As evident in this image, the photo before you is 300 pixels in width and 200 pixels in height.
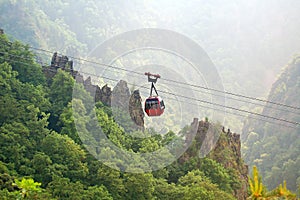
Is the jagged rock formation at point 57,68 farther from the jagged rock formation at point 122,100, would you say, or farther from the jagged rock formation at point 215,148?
the jagged rock formation at point 215,148

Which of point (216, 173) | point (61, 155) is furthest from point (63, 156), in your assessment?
point (216, 173)

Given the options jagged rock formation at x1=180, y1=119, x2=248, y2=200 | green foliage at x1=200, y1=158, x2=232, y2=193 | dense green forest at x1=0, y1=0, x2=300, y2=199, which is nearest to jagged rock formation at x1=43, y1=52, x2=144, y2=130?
dense green forest at x1=0, y1=0, x2=300, y2=199

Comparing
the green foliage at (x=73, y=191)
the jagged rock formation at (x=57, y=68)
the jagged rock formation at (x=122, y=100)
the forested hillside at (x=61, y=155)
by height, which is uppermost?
the jagged rock formation at (x=57, y=68)

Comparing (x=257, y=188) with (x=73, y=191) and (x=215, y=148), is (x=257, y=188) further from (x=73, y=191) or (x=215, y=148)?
(x=215, y=148)

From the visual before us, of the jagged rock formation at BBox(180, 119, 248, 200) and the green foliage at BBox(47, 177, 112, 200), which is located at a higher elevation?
the jagged rock formation at BBox(180, 119, 248, 200)

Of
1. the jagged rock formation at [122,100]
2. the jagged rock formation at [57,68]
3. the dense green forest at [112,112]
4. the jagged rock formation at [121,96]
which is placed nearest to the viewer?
the dense green forest at [112,112]

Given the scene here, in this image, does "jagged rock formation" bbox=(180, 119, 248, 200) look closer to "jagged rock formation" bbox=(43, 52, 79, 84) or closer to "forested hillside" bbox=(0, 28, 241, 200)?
"forested hillside" bbox=(0, 28, 241, 200)

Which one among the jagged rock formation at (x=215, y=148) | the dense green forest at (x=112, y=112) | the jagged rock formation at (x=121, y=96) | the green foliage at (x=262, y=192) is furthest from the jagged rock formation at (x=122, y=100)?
the green foliage at (x=262, y=192)

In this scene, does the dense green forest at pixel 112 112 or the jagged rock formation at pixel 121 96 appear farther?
the jagged rock formation at pixel 121 96

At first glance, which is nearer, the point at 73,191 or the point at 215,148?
the point at 73,191
